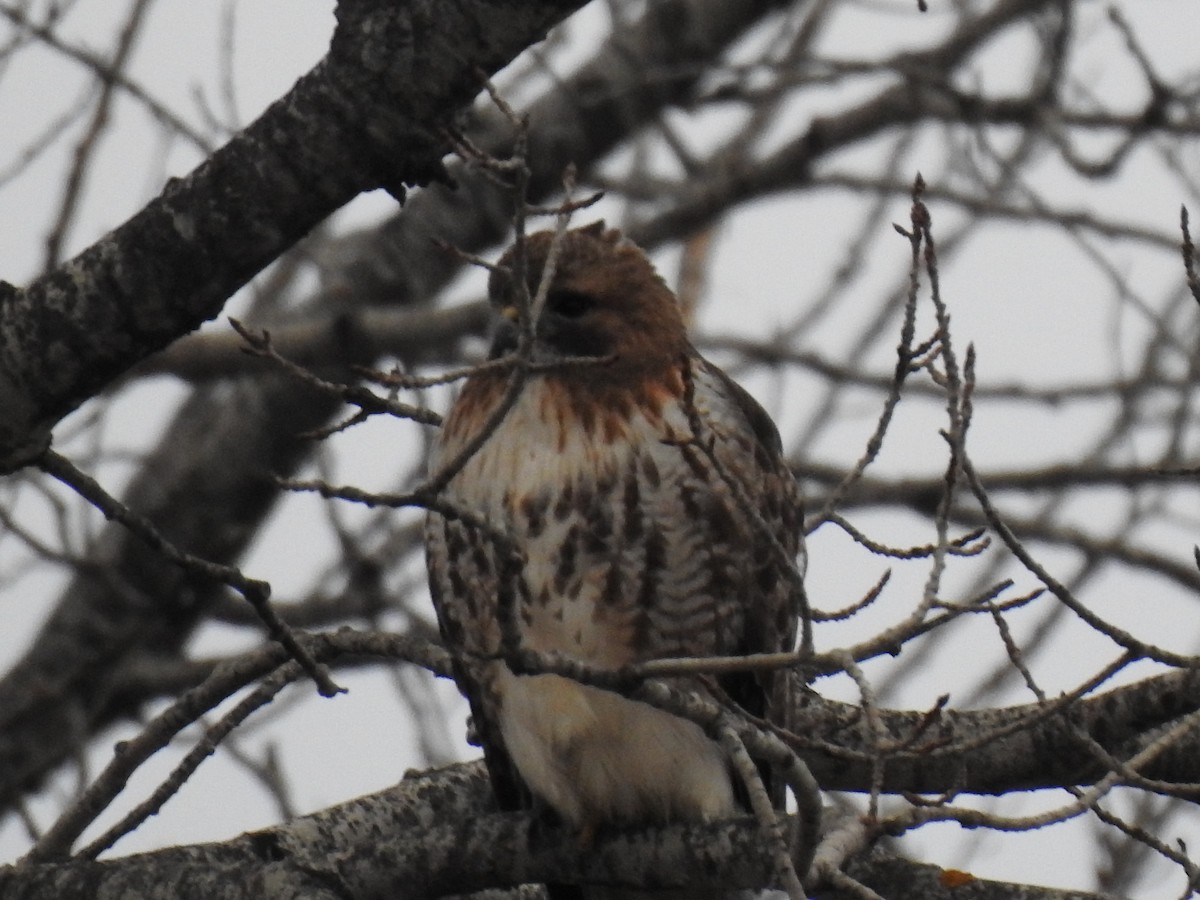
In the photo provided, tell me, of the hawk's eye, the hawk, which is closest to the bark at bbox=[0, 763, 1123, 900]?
the hawk

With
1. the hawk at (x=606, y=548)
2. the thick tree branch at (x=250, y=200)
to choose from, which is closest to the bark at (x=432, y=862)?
the hawk at (x=606, y=548)

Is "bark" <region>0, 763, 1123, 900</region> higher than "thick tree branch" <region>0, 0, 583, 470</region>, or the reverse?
"thick tree branch" <region>0, 0, 583, 470</region>

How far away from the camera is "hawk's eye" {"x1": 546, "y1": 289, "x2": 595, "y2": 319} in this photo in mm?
4379

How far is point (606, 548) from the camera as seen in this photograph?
13.0ft

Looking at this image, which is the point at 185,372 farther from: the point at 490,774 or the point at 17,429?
the point at 17,429

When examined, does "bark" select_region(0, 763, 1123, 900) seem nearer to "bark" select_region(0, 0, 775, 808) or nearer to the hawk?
the hawk

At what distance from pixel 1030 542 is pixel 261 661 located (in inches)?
149

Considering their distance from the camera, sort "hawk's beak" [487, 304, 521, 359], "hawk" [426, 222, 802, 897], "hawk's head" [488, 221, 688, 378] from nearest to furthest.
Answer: "hawk" [426, 222, 802, 897] → "hawk's beak" [487, 304, 521, 359] → "hawk's head" [488, 221, 688, 378]

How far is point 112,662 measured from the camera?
23.0ft

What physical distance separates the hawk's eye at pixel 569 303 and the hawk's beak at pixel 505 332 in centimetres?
12

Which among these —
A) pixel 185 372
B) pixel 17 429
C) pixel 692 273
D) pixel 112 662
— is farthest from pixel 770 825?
pixel 692 273

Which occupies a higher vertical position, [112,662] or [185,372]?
[185,372]

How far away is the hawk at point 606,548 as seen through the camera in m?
3.97

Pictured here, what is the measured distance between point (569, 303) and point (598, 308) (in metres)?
0.06
